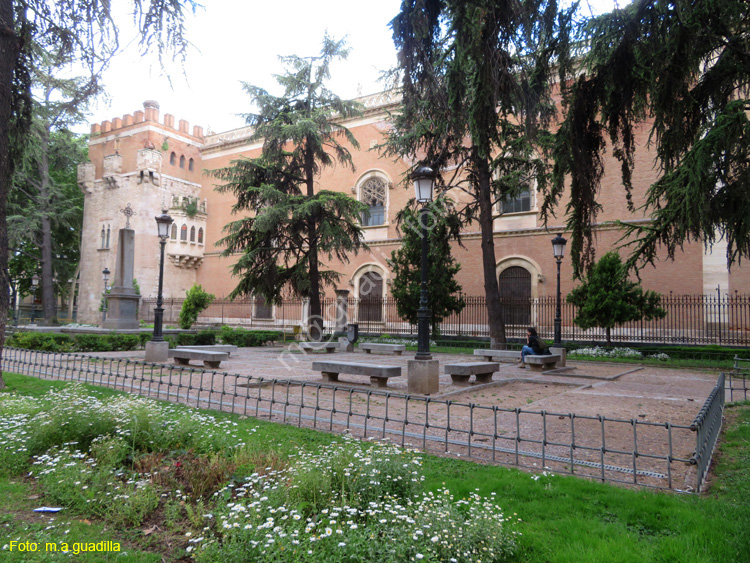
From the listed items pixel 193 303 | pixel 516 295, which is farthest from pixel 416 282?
pixel 193 303

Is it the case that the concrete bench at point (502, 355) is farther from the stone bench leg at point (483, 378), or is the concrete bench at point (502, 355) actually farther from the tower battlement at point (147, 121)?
the tower battlement at point (147, 121)

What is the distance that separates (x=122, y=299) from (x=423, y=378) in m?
14.3

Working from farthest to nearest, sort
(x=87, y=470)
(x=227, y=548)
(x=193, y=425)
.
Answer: (x=193, y=425) < (x=87, y=470) < (x=227, y=548)

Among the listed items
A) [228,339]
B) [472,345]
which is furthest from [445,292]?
[228,339]

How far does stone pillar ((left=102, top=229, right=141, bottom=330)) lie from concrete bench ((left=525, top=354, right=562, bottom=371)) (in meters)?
14.2

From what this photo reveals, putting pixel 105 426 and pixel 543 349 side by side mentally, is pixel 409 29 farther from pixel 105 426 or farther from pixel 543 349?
pixel 543 349

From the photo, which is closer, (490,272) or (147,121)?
(490,272)

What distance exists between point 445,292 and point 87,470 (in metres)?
17.5

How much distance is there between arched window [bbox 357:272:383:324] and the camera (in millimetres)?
27031

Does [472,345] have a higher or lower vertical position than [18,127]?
lower

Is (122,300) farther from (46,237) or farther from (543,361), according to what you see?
(46,237)

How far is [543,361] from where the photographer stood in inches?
467

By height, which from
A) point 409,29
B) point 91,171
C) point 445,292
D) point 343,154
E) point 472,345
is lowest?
point 472,345

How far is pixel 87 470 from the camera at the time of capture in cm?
359
